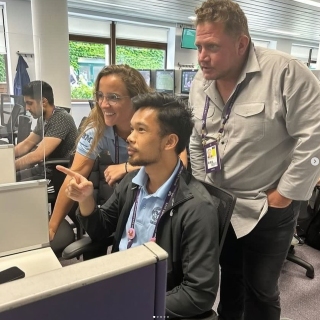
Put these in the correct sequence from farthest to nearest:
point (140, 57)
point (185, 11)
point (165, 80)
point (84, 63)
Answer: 1. point (140, 57)
2. point (84, 63)
3. point (185, 11)
4. point (165, 80)

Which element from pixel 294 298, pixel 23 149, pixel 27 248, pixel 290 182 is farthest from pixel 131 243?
pixel 294 298

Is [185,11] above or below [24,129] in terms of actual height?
above

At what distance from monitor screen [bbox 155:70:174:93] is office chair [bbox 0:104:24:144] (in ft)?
11.5

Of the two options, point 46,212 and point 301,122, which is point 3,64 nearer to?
point 46,212

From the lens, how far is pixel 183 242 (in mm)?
1116

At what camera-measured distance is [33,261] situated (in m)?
1.21

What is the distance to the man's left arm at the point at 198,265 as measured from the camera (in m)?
1.04

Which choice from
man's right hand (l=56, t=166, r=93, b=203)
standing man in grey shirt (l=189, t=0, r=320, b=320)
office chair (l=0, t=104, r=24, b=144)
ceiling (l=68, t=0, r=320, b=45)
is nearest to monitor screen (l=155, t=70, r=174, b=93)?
ceiling (l=68, t=0, r=320, b=45)

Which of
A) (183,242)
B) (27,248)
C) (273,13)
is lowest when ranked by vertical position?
(27,248)

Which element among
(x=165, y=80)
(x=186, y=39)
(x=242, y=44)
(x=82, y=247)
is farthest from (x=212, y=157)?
(x=186, y=39)

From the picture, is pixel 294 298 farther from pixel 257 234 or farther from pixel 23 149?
pixel 23 149

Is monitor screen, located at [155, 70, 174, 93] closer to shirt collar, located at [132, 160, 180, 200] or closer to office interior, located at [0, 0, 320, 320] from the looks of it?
office interior, located at [0, 0, 320, 320]

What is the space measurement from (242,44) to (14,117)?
1428 millimetres

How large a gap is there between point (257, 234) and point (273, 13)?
694cm
